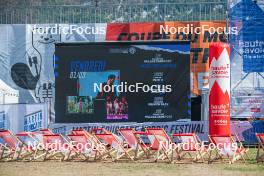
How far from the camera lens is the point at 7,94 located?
30812mm

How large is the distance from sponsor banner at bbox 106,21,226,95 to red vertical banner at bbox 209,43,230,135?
18.7ft

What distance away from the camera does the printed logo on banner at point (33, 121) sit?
2750cm

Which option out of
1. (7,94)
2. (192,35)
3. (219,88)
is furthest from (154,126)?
(7,94)

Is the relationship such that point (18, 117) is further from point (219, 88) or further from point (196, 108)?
point (219, 88)

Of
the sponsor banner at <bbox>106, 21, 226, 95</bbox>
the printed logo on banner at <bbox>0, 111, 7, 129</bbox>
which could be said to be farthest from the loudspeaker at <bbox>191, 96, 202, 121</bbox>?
the printed logo on banner at <bbox>0, 111, 7, 129</bbox>

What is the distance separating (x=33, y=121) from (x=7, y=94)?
3.61 meters

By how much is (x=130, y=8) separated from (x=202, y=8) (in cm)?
287

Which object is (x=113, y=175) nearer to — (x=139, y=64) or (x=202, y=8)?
(x=139, y=64)

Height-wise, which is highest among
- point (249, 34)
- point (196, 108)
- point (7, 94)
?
point (249, 34)

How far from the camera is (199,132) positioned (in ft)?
91.6

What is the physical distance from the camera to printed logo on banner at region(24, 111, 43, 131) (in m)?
27.5

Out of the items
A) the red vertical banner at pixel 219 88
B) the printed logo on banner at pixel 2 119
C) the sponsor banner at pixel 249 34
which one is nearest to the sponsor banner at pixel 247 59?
the sponsor banner at pixel 249 34

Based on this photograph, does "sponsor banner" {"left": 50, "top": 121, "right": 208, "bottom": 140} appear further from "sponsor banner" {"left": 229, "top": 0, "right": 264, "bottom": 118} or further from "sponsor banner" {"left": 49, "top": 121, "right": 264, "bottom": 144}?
"sponsor banner" {"left": 229, "top": 0, "right": 264, "bottom": 118}

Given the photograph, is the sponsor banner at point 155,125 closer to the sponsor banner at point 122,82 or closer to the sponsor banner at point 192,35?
the sponsor banner at point 122,82
